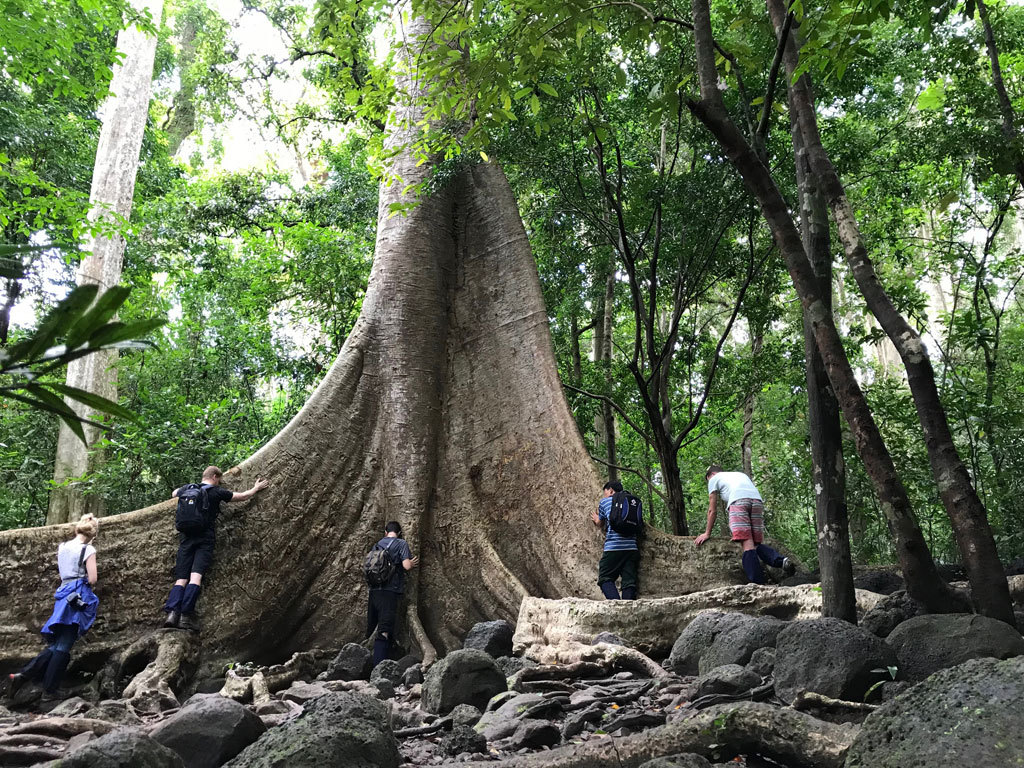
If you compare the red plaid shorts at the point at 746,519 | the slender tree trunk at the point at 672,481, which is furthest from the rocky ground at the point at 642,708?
the slender tree trunk at the point at 672,481

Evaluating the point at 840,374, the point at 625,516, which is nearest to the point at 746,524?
the point at 625,516

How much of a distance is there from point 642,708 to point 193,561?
13.2ft

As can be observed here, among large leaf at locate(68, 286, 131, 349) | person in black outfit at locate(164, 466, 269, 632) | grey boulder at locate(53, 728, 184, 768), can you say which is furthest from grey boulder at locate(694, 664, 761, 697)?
person in black outfit at locate(164, 466, 269, 632)

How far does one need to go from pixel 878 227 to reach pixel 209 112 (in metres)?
13.6

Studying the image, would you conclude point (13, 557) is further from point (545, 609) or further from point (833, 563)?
point (833, 563)

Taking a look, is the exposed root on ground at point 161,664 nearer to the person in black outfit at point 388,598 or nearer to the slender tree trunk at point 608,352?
the person in black outfit at point 388,598

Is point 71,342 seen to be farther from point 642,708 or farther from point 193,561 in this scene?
point 193,561

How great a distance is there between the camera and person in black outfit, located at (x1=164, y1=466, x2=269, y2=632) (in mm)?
5828

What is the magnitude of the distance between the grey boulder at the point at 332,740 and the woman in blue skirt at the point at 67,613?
3.46 m

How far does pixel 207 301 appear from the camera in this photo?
13.7 m

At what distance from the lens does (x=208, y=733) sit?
3051 mm

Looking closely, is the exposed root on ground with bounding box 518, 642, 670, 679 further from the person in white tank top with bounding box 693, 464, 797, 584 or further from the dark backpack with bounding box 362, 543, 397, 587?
the person in white tank top with bounding box 693, 464, 797, 584

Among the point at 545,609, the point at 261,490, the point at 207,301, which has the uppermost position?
the point at 207,301

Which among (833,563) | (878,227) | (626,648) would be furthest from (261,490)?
(878,227)
